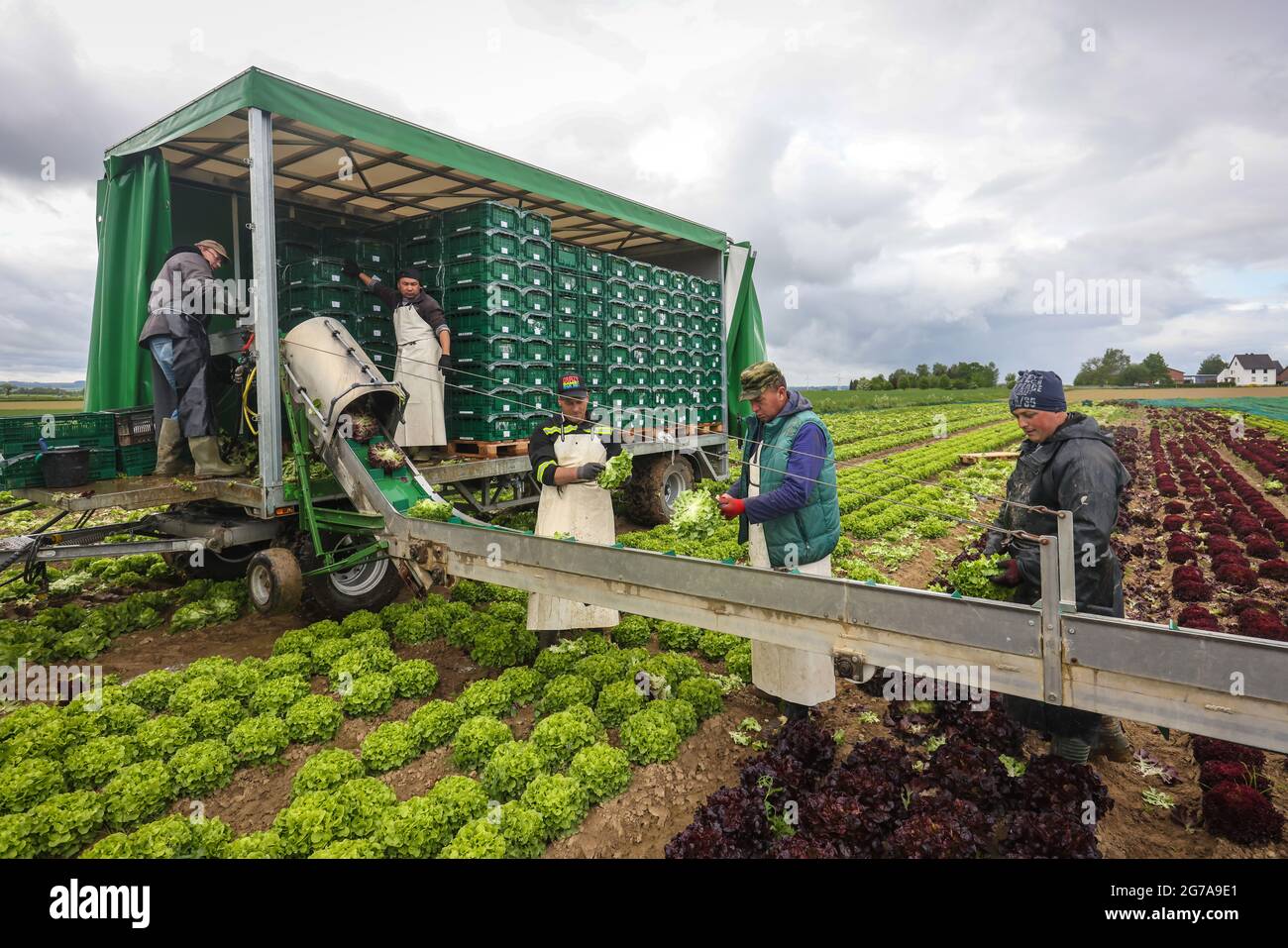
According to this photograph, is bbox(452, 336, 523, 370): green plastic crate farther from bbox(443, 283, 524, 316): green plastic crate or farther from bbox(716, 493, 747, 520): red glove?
bbox(716, 493, 747, 520): red glove

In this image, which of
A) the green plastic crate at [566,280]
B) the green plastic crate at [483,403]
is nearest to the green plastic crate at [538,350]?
the green plastic crate at [483,403]

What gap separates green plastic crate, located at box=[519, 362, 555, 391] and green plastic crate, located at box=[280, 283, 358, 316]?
2117 mm

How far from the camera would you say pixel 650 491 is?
1073 cm

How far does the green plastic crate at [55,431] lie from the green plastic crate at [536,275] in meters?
4.28

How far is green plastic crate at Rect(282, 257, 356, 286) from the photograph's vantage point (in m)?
7.45

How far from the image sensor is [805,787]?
3.99 metres

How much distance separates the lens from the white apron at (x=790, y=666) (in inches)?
184

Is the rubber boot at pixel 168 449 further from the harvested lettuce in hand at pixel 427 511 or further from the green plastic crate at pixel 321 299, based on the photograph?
the harvested lettuce in hand at pixel 427 511

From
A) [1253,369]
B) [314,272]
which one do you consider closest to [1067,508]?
[314,272]

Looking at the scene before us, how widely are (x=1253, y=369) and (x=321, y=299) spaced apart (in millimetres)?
119122

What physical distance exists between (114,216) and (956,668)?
8.59 metres

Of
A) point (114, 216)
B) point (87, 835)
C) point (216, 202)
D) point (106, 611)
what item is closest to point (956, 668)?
point (87, 835)

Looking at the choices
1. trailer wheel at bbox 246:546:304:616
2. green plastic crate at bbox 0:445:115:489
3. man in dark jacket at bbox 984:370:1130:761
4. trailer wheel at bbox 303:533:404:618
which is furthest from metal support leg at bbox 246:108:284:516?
man in dark jacket at bbox 984:370:1130:761

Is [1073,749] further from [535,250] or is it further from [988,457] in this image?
[988,457]
